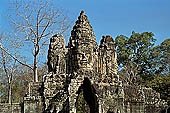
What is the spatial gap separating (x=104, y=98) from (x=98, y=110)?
50 cm

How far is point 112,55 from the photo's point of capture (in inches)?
458

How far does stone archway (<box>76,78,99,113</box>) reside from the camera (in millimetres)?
9328

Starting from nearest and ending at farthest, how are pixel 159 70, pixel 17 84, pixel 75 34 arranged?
pixel 75 34 < pixel 159 70 < pixel 17 84

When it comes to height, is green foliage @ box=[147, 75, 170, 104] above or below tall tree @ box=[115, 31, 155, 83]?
below

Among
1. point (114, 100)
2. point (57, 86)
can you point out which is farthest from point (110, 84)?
point (57, 86)

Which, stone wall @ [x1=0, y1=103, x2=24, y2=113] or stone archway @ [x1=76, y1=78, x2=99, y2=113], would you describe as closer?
stone archway @ [x1=76, y1=78, x2=99, y2=113]

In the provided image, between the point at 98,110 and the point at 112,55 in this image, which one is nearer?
the point at 98,110

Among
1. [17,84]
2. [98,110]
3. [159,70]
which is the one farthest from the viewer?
[17,84]

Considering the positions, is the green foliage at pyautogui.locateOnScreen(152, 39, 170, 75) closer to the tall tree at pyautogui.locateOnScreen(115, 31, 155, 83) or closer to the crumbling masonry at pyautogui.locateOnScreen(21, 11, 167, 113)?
the tall tree at pyautogui.locateOnScreen(115, 31, 155, 83)

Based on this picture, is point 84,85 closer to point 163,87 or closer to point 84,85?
point 84,85

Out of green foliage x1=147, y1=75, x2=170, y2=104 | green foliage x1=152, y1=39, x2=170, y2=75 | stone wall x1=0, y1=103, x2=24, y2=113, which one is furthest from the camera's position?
green foliage x1=152, y1=39, x2=170, y2=75

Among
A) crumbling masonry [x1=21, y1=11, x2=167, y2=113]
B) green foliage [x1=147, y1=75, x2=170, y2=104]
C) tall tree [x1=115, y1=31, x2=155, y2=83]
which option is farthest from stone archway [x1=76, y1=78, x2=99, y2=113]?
tall tree [x1=115, y1=31, x2=155, y2=83]

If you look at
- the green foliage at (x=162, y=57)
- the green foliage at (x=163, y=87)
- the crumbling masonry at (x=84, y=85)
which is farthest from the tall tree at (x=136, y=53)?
the crumbling masonry at (x=84, y=85)

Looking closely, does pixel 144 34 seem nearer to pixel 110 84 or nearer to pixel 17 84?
pixel 17 84
